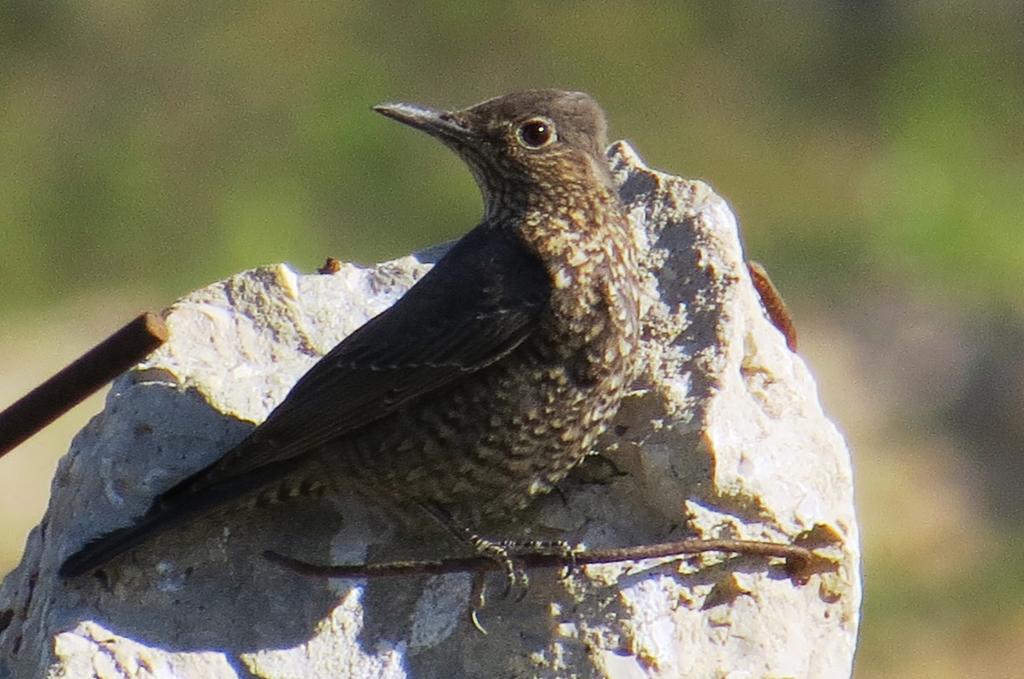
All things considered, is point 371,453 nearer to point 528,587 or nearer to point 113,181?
point 528,587

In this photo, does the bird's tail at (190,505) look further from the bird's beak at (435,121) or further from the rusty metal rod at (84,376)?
the bird's beak at (435,121)

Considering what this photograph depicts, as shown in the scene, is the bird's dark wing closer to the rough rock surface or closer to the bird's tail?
the bird's tail

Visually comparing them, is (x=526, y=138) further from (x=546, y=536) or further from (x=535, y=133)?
(x=546, y=536)

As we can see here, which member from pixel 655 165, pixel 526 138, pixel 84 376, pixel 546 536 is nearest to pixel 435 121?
pixel 526 138

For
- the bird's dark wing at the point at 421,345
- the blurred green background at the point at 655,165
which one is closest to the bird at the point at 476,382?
the bird's dark wing at the point at 421,345

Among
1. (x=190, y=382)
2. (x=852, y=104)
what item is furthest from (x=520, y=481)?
Answer: (x=852, y=104)

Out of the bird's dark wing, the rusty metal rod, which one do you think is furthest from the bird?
the rusty metal rod

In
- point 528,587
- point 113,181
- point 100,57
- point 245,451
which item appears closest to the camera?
point 528,587
